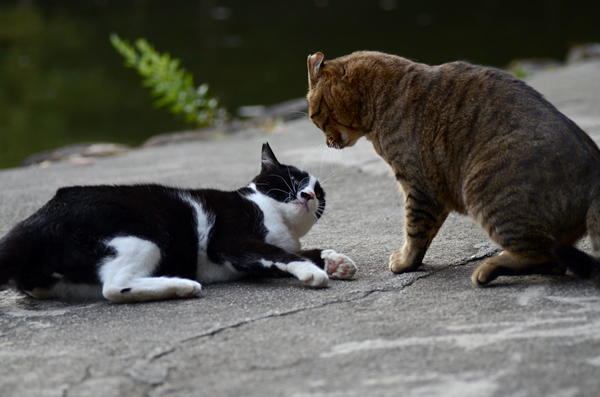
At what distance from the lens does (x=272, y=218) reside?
2.77m

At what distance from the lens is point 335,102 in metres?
2.90

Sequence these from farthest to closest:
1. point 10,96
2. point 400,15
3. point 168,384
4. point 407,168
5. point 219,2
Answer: point 219,2 → point 400,15 → point 10,96 → point 407,168 → point 168,384

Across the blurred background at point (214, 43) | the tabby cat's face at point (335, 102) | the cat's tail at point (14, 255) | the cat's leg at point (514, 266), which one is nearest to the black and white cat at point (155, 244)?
the cat's tail at point (14, 255)

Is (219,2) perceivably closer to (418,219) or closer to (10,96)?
(10,96)

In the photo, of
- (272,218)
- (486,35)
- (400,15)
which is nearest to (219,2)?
(400,15)

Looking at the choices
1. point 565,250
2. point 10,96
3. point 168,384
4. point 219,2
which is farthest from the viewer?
point 219,2

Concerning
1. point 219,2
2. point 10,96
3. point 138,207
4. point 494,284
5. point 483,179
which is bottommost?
point 494,284

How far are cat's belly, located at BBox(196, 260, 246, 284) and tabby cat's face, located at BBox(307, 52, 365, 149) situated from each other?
0.83 metres

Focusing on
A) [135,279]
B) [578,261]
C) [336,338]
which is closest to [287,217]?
[135,279]

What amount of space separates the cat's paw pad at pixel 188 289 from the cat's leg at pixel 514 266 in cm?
106

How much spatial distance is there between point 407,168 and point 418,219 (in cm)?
22

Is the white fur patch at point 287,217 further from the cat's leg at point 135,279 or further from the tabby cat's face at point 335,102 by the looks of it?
the cat's leg at point 135,279

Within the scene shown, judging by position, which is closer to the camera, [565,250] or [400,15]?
[565,250]

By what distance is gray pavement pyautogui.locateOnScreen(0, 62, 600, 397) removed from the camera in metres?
1.66
